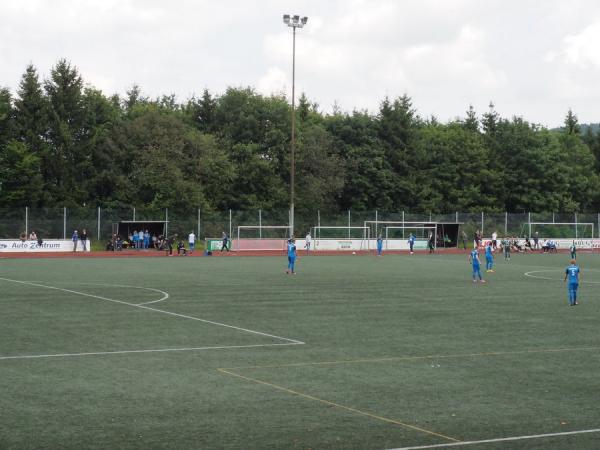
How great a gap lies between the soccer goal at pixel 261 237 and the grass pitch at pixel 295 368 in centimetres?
3437

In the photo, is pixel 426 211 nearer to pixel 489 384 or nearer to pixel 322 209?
pixel 322 209

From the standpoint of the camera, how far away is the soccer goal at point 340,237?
68.3 metres

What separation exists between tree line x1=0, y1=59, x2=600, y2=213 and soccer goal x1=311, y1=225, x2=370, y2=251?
12539mm

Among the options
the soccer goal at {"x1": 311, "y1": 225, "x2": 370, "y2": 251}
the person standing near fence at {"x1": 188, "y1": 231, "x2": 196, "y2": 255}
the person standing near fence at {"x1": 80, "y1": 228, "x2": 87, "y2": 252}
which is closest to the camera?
the person standing near fence at {"x1": 80, "y1": 228, "x2": 87, "y2": 252}

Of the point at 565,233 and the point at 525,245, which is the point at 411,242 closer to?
the point at 525,245

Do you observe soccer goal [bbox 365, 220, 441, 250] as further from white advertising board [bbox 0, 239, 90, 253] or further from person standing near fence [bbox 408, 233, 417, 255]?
white advertising board [bbox 0, 239, 90, 253]

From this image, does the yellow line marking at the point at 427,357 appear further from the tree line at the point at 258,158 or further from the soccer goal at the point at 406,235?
the tree line at the point at 258,158

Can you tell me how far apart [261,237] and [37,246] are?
17.5 meters

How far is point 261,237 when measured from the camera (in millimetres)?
67750

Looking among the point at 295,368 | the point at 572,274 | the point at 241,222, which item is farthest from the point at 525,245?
the point at 295,368

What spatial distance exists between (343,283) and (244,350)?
57.0 feet

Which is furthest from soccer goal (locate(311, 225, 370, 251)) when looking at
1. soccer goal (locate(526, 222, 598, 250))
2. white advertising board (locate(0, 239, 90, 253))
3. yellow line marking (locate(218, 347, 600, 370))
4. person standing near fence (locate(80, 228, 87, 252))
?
yellow line marking (locate(218, 347, 600, 370))

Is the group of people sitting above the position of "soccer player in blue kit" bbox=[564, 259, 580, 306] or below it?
above

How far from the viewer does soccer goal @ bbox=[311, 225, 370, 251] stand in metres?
68.3
